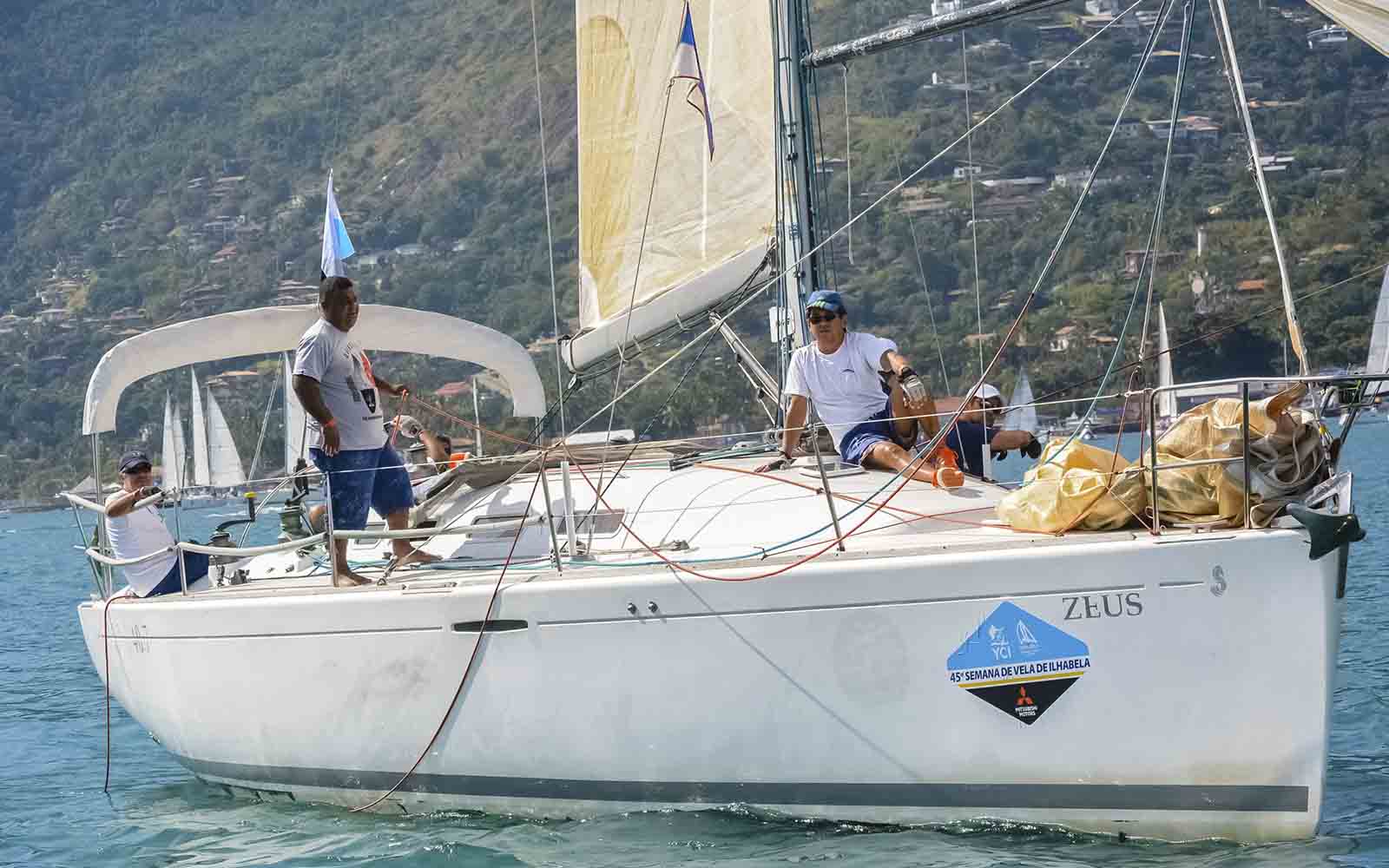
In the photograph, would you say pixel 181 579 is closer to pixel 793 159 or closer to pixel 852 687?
pixel 852 687

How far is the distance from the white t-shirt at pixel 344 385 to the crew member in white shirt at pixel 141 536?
1248mm

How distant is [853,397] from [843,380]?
0.09 metres

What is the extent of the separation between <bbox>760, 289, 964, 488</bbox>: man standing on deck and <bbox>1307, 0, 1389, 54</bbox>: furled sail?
230 centimetres

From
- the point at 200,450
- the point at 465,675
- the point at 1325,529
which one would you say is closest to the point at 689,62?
the point at 465,675

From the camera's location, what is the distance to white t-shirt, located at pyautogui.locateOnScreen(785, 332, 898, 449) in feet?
24.1

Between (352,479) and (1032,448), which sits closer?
(352,479)

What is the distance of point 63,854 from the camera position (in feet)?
23.1

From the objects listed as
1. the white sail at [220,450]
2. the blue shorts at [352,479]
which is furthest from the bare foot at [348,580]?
the white sail at [220,450]

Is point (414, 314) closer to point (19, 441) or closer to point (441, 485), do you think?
point (441, 485)

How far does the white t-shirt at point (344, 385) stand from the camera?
7.06 meters

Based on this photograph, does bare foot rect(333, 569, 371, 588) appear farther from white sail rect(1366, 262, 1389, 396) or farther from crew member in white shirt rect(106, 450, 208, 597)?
white sail rect(1366, 262, 1389, 396)

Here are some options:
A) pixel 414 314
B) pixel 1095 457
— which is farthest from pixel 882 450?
pixel 414 314

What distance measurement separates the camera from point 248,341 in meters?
8.14

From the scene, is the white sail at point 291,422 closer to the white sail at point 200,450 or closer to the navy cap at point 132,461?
the navy cap at point 132,461
